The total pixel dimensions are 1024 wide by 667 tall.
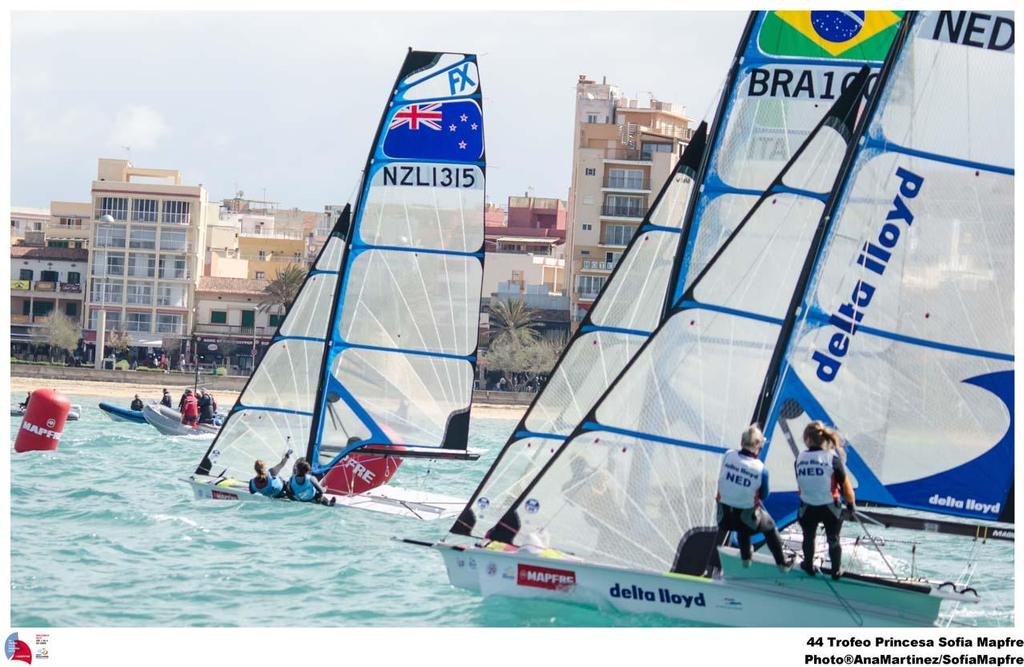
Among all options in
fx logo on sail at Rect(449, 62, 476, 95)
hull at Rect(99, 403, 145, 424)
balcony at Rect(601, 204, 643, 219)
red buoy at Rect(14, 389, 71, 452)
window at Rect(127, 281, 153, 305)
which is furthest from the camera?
window at Rect(127, 281, 153, 305)

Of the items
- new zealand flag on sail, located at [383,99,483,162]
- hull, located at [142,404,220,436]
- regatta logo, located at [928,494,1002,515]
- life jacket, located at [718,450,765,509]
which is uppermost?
new zealand flag on sail, located at [383,99,483,162]

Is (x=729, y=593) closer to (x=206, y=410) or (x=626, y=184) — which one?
(x=206, y=410)

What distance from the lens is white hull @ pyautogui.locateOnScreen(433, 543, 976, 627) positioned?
38.8ft

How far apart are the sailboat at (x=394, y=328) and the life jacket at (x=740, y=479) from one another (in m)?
9.37

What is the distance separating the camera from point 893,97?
12695mm

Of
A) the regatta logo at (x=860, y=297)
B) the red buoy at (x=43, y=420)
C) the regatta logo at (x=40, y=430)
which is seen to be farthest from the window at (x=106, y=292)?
the regatta logo at (x=860, y=297)

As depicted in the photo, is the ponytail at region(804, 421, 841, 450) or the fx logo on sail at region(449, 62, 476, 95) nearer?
the ponytail at region(804, 421, 841, 450)

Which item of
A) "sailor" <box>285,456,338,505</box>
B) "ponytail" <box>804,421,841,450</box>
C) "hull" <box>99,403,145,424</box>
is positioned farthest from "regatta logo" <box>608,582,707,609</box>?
"hull" <box>99,403,145,424</box>

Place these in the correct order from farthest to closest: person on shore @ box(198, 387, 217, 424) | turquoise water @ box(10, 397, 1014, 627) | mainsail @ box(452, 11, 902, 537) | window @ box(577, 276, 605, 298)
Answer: window @ box(577, 276, 605, 298) → person on shore @ box(198, 387, 217, 424) → mainsail @ box(452, 11, 902, 537) → turquoise water @ box(10, 397, 1014, 627)

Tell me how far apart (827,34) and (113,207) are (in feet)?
212

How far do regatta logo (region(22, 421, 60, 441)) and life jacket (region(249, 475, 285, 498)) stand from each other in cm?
637

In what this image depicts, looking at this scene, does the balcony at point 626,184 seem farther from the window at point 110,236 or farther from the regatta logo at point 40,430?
the regatta logo at point 40,430

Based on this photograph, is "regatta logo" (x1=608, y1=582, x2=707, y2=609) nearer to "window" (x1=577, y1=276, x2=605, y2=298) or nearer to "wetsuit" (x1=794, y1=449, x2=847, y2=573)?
"wetsuit" (x1=794, y1=449, x2=847, y2=573)

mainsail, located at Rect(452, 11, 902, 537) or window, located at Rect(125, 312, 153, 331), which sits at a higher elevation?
mainsail, located at Rect(452, 11, 902, 537)
